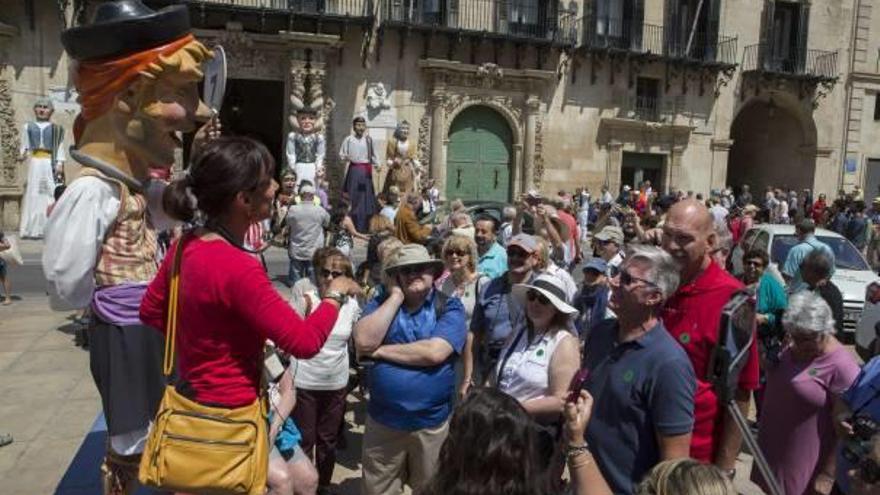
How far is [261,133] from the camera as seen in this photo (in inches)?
997

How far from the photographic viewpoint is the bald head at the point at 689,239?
335 centimetres

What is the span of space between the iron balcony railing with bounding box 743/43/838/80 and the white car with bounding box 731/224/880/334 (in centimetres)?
1499

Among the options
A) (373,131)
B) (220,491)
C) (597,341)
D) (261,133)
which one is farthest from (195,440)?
(261,133)

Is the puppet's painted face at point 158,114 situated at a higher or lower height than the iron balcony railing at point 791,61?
lower

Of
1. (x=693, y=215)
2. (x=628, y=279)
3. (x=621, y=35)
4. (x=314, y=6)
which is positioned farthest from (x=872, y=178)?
(x=628, y=279)

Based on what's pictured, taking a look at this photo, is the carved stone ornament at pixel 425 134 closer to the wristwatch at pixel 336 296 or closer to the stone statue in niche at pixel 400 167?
the stone statue in niche at pixel 400 167

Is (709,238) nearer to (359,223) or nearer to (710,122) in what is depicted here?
(359,223)

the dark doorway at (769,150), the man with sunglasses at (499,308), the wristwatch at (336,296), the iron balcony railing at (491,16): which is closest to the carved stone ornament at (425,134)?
the iron balcony railing at (491,16)

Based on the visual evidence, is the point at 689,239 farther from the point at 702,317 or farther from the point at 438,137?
the point at 438,137

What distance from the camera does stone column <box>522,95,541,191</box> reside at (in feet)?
72.0

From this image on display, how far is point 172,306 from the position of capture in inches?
96.3

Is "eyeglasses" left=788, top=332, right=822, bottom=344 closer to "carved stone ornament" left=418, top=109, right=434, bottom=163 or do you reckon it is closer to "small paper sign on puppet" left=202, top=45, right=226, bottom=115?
"small paper sign on puppet" left=202, top=45, right=226, bottom=115

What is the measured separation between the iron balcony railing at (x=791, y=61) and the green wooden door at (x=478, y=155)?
30.6 feet

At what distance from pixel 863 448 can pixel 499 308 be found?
2.40m
